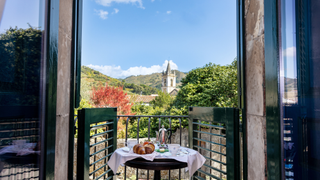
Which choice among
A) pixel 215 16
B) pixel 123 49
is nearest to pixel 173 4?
pixel 215 16

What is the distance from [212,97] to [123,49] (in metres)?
14.0

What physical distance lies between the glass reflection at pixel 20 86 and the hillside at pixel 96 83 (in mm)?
8178

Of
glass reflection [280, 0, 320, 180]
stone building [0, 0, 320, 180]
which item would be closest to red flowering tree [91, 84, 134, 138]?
stone building [0, 0, 320, 180]

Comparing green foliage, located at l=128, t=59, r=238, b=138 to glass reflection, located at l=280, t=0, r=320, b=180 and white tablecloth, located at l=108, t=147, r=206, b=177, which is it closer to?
white tablecloth, located at l=108, t=147, r=206, b=177

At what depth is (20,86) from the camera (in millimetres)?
810

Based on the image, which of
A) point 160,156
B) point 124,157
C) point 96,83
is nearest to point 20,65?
point 124,157

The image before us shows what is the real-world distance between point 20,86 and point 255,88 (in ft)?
4.70

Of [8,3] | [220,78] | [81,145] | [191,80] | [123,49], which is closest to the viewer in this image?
[8,3]

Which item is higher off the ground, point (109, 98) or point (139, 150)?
point (109, 98)

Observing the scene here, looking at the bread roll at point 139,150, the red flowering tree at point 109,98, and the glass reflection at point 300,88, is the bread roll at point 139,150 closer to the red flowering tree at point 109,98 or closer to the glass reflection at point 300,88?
the glass reflection at point 300,88

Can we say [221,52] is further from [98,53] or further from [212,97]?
[212,97]

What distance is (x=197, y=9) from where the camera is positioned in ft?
54.2

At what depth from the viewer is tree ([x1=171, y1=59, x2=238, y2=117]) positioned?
583 centimetres

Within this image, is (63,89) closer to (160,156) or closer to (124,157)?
(124,157)
